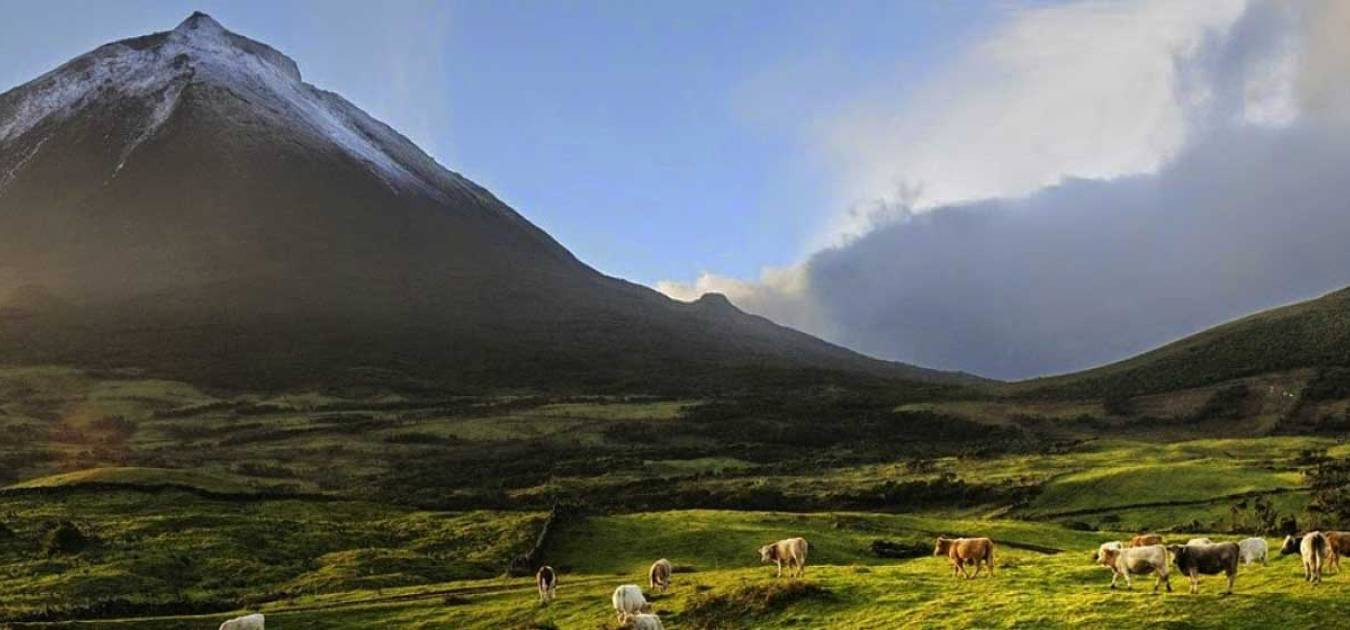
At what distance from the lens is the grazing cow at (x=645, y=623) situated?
31.2 m

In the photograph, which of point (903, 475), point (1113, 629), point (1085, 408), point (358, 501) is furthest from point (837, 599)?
point (1085, 408)

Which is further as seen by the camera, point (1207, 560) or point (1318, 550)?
point (1318, 550)

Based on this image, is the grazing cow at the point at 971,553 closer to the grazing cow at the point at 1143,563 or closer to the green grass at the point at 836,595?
the green grass at the point at 836,595

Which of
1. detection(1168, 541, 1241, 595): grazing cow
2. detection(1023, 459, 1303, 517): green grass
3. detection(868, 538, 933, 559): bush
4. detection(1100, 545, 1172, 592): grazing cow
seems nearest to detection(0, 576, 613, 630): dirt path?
detection(868, 538, 933, 559): bush

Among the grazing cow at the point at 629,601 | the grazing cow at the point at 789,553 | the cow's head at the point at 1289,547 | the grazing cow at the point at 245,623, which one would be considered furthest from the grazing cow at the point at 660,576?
the cow's head at the point at 1289,547

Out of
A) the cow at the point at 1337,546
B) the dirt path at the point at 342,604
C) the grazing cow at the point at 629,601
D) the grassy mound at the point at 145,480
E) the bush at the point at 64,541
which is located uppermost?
the grassy mound at the point at 145,480

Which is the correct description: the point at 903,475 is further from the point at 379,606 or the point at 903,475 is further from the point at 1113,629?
the point at 1113,629

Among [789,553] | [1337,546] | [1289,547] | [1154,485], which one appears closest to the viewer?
[1337,546]

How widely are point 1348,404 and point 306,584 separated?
541 feet

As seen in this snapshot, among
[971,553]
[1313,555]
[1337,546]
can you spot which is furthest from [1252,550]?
[971,553]

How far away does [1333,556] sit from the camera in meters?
31.4

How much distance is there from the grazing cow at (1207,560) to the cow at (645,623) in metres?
15.4

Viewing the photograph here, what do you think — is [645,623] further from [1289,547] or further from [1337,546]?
[1289,547]

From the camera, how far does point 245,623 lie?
3734 cm
